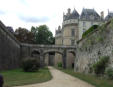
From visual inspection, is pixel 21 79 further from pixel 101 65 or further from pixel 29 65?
pixel 29 65

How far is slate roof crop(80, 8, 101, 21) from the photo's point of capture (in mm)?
48344

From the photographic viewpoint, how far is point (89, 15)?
48.7 m

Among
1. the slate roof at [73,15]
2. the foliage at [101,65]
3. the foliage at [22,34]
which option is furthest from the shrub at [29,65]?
the slate roof at [73,15]

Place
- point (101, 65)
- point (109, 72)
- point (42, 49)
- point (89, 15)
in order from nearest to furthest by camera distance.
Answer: point (109, 72), point (101, 65), point (42, 49), point (89, 15)

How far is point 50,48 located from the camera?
39.6 m

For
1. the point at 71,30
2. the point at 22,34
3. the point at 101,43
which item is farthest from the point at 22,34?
the point at 101,43

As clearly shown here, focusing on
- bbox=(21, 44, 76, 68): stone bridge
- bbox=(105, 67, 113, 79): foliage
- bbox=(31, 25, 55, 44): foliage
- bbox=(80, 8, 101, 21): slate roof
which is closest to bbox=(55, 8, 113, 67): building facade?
bbox=(80, 8, 101, 21): slate roof

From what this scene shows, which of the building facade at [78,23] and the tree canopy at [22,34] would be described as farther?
the building facade at [78,23]

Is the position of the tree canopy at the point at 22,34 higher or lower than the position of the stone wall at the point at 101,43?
higher

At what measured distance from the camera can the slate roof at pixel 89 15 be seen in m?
48.3

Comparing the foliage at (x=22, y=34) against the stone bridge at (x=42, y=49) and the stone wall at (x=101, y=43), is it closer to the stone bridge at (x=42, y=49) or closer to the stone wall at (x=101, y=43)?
the stone bridge at (x=42, y=49)

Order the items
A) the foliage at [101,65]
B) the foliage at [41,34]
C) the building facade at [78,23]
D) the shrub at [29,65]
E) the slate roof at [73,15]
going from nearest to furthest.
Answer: the foliage at [101,65] → the shrub at [29,65] → the building facade at [78,23] → the slate roof at [73,15] → the foliage at [41,34]

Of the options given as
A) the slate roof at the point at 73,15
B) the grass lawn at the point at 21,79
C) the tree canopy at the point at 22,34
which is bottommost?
the grass lawn at the point at 21,79

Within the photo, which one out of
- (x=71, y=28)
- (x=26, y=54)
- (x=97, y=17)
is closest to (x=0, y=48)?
(x=26, y=54)
